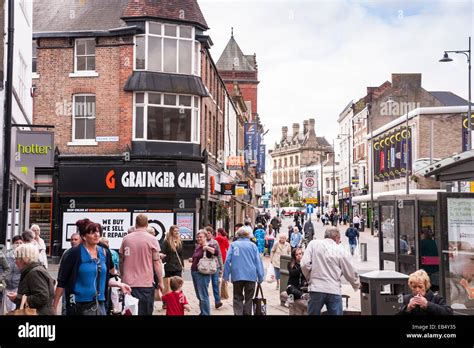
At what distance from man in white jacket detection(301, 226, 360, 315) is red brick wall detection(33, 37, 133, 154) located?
2.53 metres

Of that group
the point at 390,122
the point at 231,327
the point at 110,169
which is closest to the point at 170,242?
the point at 110,169

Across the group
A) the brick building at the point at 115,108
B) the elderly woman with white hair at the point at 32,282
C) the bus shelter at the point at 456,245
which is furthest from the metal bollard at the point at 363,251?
the elderly woman with white hair at the point at 32,282

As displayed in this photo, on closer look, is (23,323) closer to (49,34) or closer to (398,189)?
(49,34)

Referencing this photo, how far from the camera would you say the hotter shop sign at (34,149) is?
8.45m

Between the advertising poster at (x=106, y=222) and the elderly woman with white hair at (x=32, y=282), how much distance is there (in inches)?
13.4

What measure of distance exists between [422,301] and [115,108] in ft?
14.8

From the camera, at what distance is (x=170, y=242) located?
11.5m

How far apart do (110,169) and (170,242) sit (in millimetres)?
3780

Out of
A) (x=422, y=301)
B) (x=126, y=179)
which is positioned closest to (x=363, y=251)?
(x=126, y=179)

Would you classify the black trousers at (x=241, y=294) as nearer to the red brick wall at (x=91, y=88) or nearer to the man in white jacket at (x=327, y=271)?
the man in white jacket at (x=327, y=271)

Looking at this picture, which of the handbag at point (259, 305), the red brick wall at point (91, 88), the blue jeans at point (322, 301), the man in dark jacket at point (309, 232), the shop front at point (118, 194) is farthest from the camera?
the man in dark jacket at point (309, 232)

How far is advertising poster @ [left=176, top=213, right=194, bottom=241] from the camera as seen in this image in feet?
32.4

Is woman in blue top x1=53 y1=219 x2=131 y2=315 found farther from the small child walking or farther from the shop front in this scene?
the small child walking

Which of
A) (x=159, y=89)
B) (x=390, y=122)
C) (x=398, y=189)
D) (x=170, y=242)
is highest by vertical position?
(x=159, y=89)
